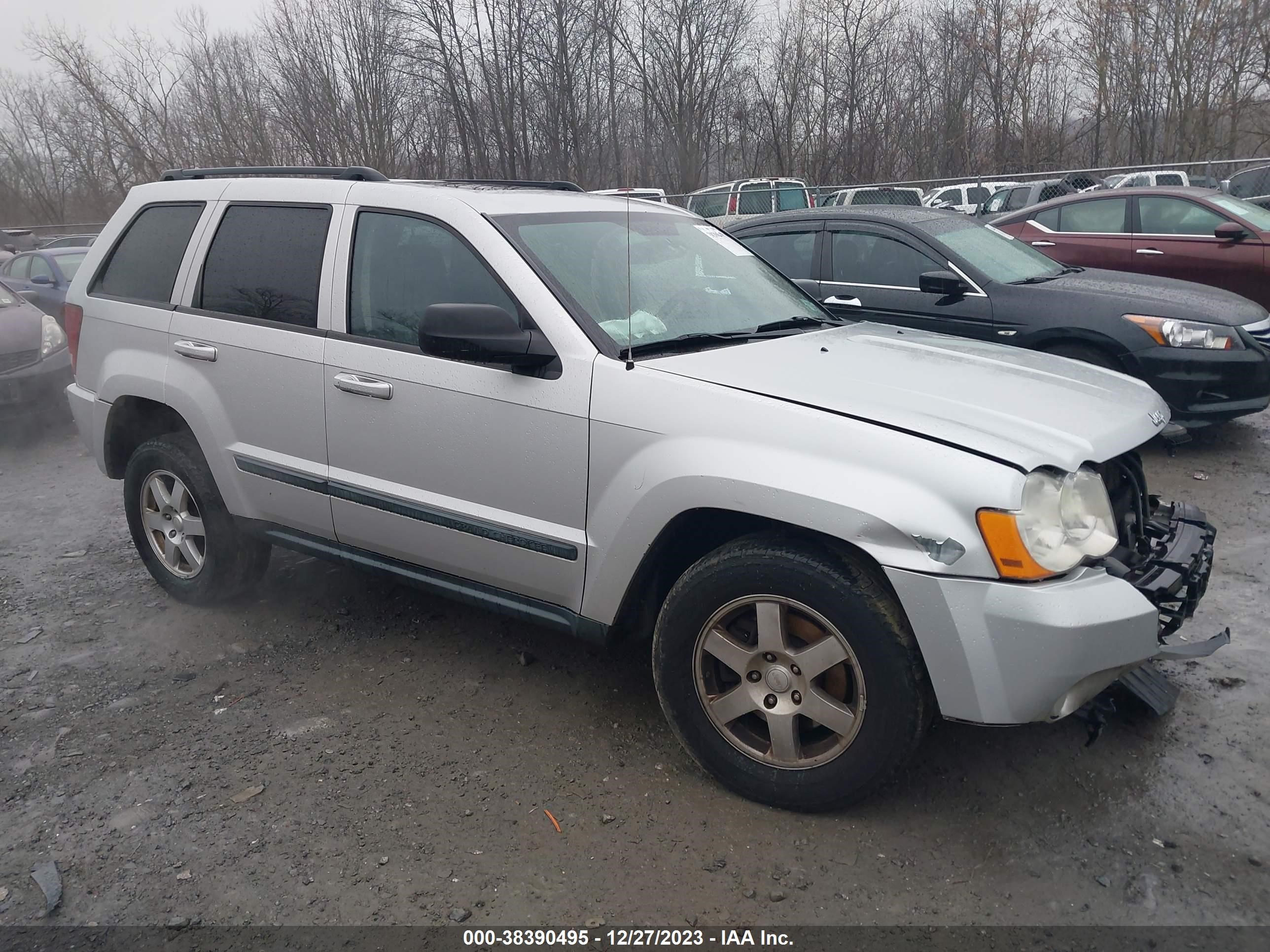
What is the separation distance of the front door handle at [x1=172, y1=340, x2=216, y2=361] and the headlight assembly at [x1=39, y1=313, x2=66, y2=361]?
5.42 metres

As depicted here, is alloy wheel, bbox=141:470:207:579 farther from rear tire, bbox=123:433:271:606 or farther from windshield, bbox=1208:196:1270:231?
windshield, bbox=1208:196:1270:231

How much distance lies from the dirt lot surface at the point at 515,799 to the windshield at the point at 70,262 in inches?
363

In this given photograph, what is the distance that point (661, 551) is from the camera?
3016 millimetres

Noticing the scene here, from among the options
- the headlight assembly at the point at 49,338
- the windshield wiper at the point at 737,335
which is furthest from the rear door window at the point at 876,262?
the headlight assembly at the point at 49,338

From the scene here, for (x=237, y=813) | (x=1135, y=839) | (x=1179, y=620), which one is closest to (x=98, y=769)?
(x=237, y=813)

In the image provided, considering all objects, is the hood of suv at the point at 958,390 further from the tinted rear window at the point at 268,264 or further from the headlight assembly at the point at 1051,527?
the tinted rear window at the point at 268,264

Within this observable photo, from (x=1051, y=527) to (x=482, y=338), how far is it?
1.76 m

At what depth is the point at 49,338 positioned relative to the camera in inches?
340

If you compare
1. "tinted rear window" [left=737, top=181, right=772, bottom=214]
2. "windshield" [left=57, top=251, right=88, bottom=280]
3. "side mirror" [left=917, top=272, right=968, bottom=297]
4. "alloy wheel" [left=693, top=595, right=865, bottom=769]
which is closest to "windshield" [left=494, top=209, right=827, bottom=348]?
"alloy wheel" [left=693, top=595, right=865, bottom=769]

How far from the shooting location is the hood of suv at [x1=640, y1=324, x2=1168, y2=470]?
2654 millimetres

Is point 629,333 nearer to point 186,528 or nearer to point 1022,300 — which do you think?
point 186,528

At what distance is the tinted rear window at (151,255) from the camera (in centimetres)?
432

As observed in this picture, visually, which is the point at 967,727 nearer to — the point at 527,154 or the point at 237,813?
the point at 237,813

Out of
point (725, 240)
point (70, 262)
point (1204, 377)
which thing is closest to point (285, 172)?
point (725, 240)
